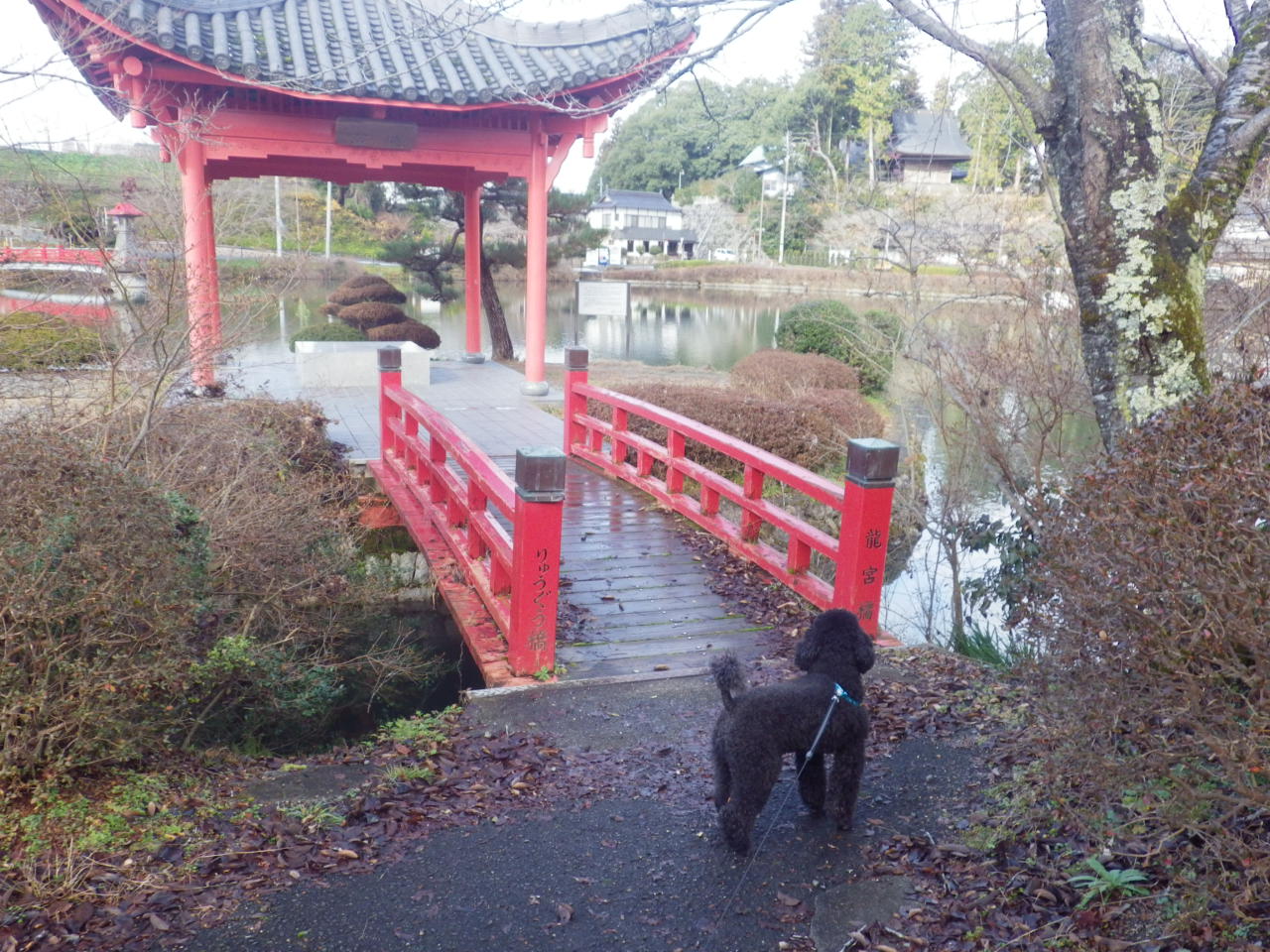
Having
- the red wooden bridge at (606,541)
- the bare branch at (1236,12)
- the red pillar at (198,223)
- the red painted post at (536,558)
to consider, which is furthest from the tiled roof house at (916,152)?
the red painted post at (536,558)

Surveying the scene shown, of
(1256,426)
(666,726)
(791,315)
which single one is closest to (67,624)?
(666,726)

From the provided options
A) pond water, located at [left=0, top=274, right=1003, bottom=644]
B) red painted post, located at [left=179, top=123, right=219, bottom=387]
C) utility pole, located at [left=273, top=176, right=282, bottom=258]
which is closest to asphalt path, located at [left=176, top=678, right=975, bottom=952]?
pond water, located at [left=0, top=274, right=1003, bottom=644]

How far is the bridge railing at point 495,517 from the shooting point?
13.7 feet

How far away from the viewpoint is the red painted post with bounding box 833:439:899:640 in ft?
14.8

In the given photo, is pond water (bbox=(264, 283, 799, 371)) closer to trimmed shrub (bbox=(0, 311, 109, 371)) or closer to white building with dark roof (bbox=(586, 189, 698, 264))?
trimmed shrub (bbox=(0, 311, 109, 371))

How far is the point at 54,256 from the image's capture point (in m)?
7.86

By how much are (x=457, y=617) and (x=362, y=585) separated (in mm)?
1247

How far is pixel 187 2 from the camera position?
9266 millimetres

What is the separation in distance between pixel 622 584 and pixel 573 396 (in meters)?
3.16

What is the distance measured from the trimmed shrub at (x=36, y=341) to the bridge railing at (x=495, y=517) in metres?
2.16

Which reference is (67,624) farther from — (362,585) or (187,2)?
(187,2)

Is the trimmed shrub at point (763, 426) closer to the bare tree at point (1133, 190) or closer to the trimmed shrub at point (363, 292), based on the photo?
the bare tree at point (1133, 190)

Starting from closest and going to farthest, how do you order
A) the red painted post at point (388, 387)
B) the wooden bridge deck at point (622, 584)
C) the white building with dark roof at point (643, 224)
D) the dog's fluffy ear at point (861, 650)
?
the dog's fluffy ear at point (861, 650) → the wooden bridge deck at point (622, 584) → the red painted post at point (388, 387) → the white building with dark roof at point (643, 224)

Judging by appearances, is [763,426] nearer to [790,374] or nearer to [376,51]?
[790,374]
